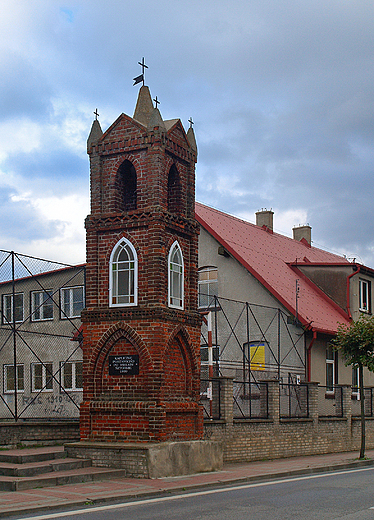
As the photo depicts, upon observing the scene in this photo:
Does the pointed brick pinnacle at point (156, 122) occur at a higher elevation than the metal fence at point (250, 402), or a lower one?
higher

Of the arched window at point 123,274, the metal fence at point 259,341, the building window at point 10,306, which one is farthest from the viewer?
the metal fence at point 259,341

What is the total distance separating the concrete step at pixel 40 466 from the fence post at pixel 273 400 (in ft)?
25.3

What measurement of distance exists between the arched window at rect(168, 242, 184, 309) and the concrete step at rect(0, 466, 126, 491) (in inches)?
161

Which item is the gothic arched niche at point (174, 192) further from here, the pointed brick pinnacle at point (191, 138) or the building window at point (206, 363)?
the building window at point (206, 363)

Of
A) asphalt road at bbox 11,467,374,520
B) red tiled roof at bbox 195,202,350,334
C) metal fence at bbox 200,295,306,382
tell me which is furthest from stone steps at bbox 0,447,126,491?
red tiled roof at bbox 195,202,350,334

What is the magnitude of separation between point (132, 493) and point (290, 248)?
934 inches

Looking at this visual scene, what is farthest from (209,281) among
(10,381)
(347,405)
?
(10,381)

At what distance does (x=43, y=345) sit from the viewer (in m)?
25.3

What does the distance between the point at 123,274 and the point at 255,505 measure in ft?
22.4

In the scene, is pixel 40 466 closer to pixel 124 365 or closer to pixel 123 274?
pixel 124 365

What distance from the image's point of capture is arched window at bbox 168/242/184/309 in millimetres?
16531

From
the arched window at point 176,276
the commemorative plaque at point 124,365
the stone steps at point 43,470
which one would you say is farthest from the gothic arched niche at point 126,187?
the stone steps at point 43,470

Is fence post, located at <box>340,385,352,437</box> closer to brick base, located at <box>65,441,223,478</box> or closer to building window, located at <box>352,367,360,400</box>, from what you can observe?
building window, located at <box>352,367,360,400</box>

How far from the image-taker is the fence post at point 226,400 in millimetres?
19078
